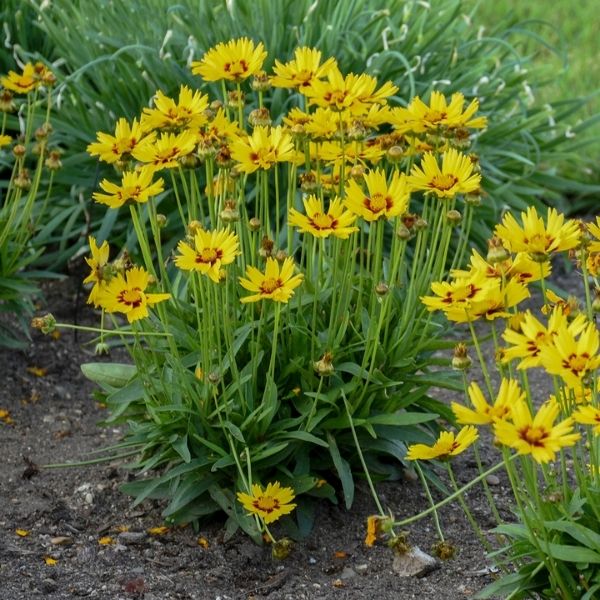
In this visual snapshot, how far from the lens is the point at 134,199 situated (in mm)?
2547

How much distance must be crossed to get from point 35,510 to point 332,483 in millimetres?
737

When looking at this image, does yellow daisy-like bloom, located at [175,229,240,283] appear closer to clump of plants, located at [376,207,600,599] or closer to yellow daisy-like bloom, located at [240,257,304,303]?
yellow daisy-like bloom, located at [240,257,304,303]

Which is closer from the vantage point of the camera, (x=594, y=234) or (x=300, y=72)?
(x=594, y=234)

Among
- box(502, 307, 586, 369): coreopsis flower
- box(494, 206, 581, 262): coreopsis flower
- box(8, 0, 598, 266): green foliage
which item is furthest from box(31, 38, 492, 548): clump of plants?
box(8, 0, 598, 266): green foliage

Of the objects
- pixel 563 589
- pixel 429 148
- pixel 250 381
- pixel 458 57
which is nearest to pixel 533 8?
pixel 458 57

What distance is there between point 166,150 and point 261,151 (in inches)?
A: 7.9

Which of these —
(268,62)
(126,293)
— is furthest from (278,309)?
(268,62)

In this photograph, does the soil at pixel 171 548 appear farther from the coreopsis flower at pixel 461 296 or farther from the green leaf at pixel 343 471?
the coreopsis flower at pixel 461 296

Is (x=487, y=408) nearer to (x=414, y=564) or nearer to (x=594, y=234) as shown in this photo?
(x=594, y=234)

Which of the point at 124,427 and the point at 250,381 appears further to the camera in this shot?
the point at 124,427

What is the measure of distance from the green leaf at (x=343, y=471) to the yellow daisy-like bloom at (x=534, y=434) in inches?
35.3

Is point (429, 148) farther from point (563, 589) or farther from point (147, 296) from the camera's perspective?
point (563, 589)

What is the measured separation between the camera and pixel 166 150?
262 cm

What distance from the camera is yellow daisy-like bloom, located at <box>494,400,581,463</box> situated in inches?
Answer: 74.4
